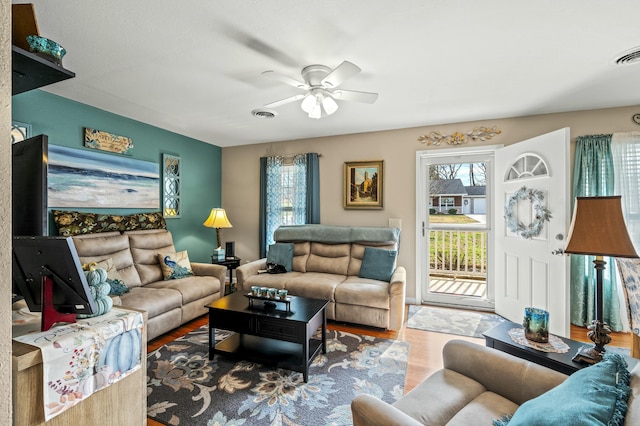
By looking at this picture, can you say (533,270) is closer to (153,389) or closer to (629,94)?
(629,94)

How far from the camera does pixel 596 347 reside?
1556 millimetres

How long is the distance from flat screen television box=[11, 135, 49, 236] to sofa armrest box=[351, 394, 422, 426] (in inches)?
51.3

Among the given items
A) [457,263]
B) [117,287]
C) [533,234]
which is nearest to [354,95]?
[533,234]

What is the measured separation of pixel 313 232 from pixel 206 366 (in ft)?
7.06

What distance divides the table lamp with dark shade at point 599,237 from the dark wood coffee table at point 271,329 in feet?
5.50

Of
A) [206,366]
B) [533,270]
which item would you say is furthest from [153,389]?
[533,270]

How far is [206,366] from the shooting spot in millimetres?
2375

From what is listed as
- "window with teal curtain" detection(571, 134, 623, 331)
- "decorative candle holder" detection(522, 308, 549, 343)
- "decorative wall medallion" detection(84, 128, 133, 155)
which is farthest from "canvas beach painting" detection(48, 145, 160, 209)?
"window with teal curtain" detection(571, 134, 623, 331)

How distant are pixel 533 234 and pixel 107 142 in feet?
15.7

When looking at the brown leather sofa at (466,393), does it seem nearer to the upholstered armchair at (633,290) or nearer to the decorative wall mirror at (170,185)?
the upholstered armchair at (633,290)

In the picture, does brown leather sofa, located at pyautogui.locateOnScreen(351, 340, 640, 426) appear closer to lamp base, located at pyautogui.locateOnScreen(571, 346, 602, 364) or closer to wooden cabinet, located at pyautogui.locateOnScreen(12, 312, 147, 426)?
lamp base, located at pyautogui.locateOnScreen(571, 346, 602, 364)

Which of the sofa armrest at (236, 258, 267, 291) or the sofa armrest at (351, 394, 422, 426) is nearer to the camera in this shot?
the sofa armrest at (351, 394, 422, 426)

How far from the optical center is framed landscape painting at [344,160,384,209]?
414 centimetres

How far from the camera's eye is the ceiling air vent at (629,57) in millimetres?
1994
